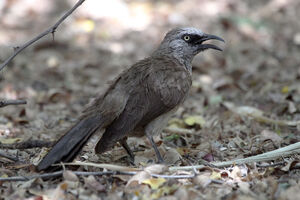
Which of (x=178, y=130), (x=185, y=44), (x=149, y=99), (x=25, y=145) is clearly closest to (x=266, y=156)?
(x=149, y=99)

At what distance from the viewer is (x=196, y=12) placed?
1088 cm

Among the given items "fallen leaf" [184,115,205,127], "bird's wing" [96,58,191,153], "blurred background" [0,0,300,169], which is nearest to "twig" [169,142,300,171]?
"bird's wing" [96,58,191,153]

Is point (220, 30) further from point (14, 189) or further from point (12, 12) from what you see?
point (14, 189)

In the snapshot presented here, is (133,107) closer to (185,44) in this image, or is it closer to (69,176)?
(69,176)

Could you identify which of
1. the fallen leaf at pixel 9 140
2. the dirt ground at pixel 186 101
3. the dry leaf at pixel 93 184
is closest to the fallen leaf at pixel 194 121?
the dirt ground at pixel 186 101

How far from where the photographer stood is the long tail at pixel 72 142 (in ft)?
13.2

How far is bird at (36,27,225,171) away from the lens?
4.32 m

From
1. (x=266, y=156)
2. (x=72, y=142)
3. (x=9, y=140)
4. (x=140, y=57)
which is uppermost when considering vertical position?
(x=140, y=57)

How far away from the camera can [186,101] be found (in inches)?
285

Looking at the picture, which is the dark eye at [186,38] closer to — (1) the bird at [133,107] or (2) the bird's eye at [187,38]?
(2) the bird's eye at [187,38]

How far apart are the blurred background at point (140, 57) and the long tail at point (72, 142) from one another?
1.39 m

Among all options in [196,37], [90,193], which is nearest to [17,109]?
[196,37]

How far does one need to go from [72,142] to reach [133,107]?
31.9 inches

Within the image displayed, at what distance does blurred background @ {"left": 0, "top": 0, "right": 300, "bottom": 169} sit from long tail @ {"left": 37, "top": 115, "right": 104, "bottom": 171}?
4.55ft
